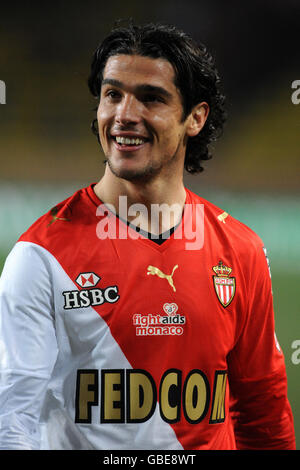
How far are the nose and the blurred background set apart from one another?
540mm

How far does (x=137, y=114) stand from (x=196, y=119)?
28 centimetres

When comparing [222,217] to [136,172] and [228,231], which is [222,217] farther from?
[136,172]

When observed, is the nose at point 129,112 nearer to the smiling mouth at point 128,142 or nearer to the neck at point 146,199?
the smiling mouth at point 128,142

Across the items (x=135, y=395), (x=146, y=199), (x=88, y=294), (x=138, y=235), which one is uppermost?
(x=146, y=199)

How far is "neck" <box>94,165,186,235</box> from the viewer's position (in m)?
1.61

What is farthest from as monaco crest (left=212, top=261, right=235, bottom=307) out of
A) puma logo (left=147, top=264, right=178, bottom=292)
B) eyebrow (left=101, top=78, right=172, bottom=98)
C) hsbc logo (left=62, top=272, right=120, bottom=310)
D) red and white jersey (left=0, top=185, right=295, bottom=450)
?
eyebrow (left=101, top=78, right=172, bottom=98)

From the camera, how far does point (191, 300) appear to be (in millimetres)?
1587

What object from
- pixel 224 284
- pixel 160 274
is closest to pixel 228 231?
pixel 224 284

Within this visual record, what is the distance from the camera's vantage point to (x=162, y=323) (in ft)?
5.07

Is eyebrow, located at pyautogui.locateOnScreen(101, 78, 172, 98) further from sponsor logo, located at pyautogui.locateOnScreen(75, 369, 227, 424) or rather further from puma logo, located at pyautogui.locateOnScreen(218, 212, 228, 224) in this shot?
sponsor logo, located at pyautogui.locateOnScreen(75, 369, 227, 424)

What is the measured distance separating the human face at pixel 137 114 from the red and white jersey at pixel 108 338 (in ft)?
0.54

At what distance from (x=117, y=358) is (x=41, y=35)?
1.23 metres

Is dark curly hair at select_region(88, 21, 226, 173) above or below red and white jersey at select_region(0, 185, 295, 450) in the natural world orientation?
above

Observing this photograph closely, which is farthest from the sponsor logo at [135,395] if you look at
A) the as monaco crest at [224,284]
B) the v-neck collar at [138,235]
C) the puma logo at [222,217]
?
the puma logo at [222,217]
